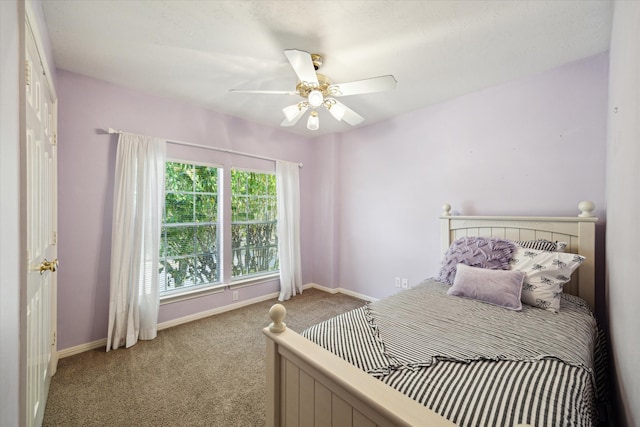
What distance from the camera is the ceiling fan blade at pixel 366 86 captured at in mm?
1781

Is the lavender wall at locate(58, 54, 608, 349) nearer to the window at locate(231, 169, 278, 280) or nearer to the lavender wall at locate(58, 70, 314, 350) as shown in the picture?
the lavender wall at locate(58, 70, 314, 350)

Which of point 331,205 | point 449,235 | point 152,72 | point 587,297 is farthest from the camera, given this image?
point 331,205

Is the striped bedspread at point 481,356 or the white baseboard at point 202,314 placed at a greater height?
the striped bedspread at point 481,356

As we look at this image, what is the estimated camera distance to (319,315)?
3166 millimetres

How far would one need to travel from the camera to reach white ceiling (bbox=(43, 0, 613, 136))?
1.58 metres

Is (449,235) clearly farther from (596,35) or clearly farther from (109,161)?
(109,161)

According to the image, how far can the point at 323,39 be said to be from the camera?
6.04ft

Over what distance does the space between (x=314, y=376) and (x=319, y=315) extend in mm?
2184

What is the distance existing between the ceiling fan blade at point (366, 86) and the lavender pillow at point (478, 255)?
145cm

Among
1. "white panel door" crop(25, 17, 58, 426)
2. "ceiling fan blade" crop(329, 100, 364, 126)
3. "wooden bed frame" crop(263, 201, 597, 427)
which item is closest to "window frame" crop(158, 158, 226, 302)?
"white panel door" crop(25, 17, 58, 426)

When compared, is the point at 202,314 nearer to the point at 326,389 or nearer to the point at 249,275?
the point at 249,275

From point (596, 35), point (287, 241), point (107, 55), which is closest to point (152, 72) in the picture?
point (107, 55)

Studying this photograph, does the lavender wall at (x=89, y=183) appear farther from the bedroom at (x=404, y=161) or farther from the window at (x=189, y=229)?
the window at (x=189, y=229)

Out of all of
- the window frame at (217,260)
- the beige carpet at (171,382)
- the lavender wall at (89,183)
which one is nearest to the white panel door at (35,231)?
the beige carpet at (171,382)
